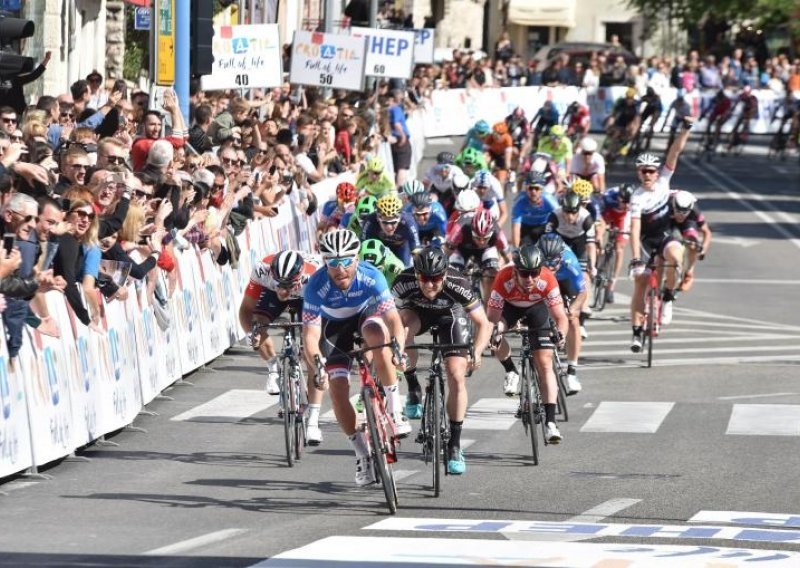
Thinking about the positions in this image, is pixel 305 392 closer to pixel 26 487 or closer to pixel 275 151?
pixel 26 487

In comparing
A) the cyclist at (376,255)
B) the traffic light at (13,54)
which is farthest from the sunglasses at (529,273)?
the traffic light at (13,54)

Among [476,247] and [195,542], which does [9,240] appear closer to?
[195,542]

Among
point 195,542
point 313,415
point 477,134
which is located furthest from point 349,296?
point 477,134

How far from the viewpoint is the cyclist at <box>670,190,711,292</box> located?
2202 cm

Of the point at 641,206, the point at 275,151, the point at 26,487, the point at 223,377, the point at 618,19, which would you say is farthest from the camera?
the point at 618,19

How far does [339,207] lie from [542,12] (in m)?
65.4

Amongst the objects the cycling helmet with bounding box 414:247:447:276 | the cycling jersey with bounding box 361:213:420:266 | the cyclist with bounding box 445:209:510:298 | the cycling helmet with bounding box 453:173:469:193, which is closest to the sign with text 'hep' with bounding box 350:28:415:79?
the cycling helmet with bounding box 453:173:469:193

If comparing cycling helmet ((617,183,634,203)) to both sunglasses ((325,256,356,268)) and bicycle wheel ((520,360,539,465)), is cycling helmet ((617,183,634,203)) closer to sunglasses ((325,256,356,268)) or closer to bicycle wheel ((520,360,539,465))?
bicycle wheel ((520,360,539,465))

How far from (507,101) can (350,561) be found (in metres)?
46.1

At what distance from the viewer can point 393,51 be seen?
1423 inches

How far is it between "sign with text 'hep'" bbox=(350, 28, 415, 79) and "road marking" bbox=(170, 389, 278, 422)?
1805 cm

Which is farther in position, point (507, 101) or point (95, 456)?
point (507, 101)

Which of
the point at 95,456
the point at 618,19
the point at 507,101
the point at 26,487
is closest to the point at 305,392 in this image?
the point at 95,456

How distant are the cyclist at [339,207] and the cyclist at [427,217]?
787 mm
